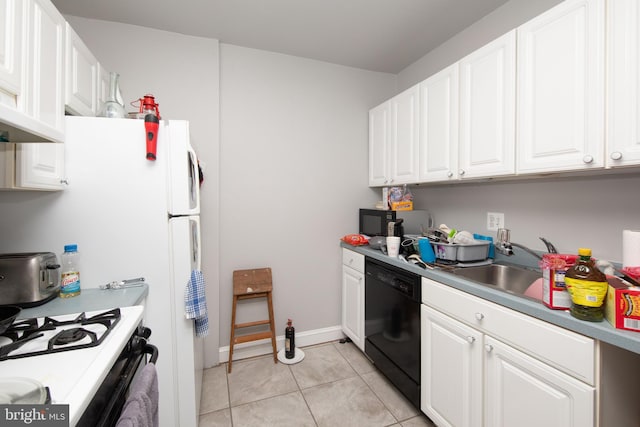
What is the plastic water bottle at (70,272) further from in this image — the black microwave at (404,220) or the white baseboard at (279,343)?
the black microwave at (404,220)

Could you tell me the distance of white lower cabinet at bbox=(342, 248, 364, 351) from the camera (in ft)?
7.22

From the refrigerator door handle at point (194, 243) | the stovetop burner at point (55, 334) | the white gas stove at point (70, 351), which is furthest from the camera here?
the refrigerator door handle at point (194, 243)

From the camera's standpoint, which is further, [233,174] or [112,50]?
[233,174]

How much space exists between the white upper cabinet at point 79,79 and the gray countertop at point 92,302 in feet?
2.91

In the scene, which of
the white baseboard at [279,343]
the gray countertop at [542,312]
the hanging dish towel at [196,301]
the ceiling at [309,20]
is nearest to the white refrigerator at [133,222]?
the hanging dish towel at [196,301]

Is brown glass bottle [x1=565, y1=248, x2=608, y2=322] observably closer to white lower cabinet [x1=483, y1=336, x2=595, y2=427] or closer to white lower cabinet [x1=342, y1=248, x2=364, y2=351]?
white lower cabinet [x1=483, y1=336, x2=595, y2=427]

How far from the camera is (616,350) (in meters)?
0.87

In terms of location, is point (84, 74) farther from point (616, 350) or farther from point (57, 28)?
point (616, 350)

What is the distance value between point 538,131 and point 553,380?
1.03m

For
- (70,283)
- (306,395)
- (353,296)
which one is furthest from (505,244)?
(70,283)

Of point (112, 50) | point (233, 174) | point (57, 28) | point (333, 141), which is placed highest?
point (112, 50)

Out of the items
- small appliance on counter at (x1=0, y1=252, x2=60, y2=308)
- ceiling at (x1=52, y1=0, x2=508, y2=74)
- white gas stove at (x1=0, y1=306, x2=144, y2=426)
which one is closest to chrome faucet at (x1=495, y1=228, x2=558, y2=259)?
ceiling at (x1=52, y1=0, x2=508, y2=74)

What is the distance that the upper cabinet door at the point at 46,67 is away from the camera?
97 centimetres

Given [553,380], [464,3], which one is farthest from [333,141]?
[553,380]
